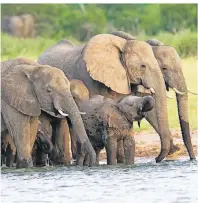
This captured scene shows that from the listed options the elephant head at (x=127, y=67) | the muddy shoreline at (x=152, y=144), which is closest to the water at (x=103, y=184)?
the elephant head at (x=127, y=67)

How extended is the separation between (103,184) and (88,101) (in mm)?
1571

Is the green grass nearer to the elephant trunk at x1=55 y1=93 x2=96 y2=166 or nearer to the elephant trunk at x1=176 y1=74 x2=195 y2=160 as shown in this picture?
the elephant trunk at x1=176 y1=74 x2=195 y2=160

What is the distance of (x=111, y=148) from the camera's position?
11703 mm

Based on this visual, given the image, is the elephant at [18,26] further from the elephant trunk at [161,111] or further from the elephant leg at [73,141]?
the elephant trunk at [161,111]

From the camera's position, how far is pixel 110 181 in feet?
35.5

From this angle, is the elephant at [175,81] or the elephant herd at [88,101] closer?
the elephant herd at [88,101]

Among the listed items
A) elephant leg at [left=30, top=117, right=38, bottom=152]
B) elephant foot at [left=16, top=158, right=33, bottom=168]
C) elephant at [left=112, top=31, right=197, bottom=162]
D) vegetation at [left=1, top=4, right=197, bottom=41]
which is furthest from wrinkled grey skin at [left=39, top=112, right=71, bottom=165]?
vegetation at [left=1, top=4, right=197, bottom=41]

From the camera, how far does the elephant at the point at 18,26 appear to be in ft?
118

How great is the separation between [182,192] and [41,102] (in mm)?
2025

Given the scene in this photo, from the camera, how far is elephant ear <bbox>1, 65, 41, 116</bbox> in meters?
11.4

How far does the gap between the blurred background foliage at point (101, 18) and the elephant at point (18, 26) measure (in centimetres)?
27

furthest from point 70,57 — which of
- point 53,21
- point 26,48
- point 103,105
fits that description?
point 53,21

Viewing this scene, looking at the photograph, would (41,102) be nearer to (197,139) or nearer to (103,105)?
(103,105)

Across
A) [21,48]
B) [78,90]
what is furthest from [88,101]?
[21,48]
